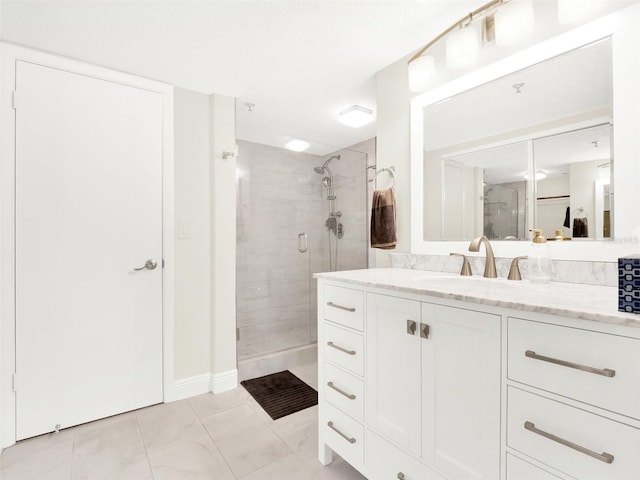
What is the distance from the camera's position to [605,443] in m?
0.71

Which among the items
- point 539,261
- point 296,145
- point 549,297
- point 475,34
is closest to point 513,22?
point 475,34

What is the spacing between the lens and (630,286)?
2.30ft

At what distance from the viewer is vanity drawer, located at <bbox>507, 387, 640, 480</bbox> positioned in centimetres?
69

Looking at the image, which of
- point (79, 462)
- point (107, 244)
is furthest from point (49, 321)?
point (79, 462)

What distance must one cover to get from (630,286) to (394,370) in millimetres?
758

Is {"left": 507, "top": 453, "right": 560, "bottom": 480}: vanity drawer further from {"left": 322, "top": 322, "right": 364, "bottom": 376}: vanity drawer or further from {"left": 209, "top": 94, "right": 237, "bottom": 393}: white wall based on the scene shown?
{"left": 209, "top": 94, "right": 237, "bottom": 393}: white wall

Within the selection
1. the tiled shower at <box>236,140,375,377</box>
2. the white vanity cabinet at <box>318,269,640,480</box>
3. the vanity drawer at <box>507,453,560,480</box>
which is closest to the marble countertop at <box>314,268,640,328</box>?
the white vanity cabinet at <box>318,269,640,480</box>

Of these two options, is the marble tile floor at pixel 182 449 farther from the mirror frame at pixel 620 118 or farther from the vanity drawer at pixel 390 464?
the mirror frame at pixel 620 118

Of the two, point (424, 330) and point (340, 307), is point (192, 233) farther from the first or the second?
point (424, 330)

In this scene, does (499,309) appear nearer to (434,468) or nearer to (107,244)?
(434,468)

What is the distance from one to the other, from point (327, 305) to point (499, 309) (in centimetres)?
80

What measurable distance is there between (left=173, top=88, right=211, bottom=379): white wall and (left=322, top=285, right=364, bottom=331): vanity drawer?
1.23 m

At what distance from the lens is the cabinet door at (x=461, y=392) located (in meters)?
0.91

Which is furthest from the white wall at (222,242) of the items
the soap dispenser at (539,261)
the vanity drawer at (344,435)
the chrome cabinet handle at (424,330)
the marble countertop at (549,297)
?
the soap dispenser at (539,261)
